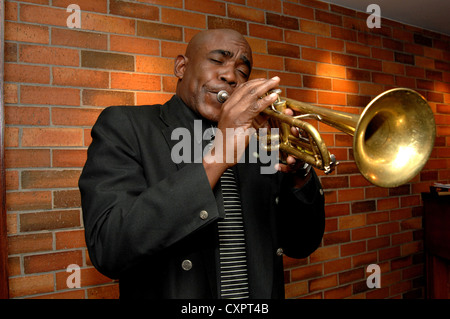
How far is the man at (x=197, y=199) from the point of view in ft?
3.08

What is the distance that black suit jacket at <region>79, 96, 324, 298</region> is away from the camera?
931 millimetres

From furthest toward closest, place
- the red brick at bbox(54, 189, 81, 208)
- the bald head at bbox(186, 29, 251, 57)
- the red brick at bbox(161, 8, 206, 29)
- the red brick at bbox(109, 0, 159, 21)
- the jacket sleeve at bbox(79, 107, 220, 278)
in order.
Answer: the red brick at bbox(161, 8, 206, 29) → the red brick at bbox(109, 0, 159, 21) → the red brick at bbox(54, 189, 81, 208) → the bald head at bbox(186, 29, 251, 57) → the jacket sleeve at bbox(79, 107, 220, 278)

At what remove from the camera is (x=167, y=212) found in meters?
0.93

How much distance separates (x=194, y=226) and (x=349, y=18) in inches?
98.7

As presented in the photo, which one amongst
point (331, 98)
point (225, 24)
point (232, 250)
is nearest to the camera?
point (232, 250)

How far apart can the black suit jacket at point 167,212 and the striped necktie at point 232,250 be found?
27 millimetres

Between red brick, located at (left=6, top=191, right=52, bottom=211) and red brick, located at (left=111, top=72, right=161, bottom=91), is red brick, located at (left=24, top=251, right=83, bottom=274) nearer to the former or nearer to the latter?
red brick, located at (left=6, top=191, right=52, bottom=211)

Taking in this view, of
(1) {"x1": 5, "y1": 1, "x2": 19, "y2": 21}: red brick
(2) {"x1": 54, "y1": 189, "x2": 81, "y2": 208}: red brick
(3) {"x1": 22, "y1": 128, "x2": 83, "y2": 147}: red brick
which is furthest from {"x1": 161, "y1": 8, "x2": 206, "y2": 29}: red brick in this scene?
(2) {"x1": 54, "y1": 189, "x2": 81, "y2": 208}: red brick

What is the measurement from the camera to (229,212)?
1.17m

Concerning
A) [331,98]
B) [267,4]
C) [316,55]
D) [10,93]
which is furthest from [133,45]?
[331,98]

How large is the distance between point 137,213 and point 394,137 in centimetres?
85

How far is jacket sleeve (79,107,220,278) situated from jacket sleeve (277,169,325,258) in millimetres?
446

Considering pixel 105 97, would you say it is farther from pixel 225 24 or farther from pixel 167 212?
pixel 167 212
